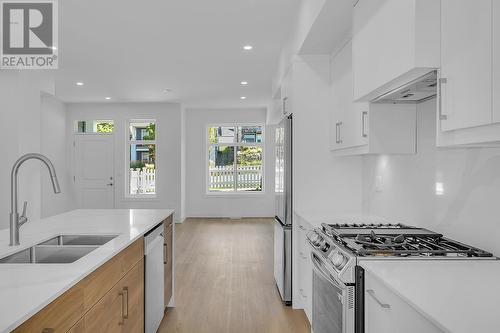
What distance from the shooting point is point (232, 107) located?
29.8ft

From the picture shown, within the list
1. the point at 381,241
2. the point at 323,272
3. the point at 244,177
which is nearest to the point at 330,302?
the point at 323,272

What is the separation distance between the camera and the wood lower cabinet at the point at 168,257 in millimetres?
3186

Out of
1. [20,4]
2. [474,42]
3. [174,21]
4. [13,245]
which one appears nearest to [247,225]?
[174,21]

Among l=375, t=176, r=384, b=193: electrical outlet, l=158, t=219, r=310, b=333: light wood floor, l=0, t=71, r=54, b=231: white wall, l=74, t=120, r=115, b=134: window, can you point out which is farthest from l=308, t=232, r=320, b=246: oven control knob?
l=74, t=120, r=115, b=134: window

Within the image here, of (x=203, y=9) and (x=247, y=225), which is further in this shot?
(x=247, y=225)

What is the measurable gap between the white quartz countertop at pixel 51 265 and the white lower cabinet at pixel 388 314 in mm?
1175

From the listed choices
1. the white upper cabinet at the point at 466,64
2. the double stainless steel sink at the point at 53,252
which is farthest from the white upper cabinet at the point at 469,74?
the double stainless steel sink at the point at 53,252

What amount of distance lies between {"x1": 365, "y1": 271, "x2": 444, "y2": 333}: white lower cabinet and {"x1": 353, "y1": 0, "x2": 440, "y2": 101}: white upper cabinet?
92 cm

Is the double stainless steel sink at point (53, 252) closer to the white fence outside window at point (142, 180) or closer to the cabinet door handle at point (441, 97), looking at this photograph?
the cabinet door handle at point (441, 97)

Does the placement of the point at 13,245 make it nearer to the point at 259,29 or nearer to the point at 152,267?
the point at 152,267

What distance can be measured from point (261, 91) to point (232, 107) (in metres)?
2.01

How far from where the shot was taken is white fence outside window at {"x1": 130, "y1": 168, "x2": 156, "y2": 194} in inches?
347

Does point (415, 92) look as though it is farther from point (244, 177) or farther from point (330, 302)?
point (244, 177)

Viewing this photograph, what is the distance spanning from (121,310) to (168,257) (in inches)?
50.0
